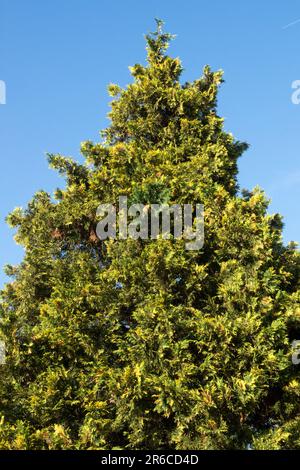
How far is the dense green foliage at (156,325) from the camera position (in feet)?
37.7

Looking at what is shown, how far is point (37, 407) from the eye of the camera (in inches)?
469

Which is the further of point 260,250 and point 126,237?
point 126,237

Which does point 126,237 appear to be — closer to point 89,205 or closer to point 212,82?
point 89,205

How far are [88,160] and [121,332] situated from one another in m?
7.57

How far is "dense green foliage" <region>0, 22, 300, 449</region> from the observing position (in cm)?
1148

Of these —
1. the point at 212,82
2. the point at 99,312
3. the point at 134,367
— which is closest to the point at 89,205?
the point at 99,312

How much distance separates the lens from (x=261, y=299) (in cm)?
1254

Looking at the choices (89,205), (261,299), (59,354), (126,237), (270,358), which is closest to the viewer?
(270,358)

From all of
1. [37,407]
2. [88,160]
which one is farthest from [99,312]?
[88,160]

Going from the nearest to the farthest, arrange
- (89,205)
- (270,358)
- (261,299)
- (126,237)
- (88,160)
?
(270,358) < (261,299) < (126,237) < (89,205) < (88,160)

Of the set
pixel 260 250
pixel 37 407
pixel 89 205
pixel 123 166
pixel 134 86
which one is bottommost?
pixel 37 407

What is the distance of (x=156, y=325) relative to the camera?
12391mm

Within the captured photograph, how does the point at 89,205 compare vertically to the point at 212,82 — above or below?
below

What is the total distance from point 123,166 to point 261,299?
732cm
